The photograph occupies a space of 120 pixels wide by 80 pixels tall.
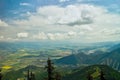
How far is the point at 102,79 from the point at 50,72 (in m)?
12.2

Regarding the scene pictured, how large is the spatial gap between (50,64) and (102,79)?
12.7 meters

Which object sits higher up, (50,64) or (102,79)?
(50,64)

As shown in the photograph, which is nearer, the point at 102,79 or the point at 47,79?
the point at 47,79

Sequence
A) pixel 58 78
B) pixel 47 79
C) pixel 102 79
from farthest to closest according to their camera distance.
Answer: pixel 58 78 → pixel 102 79 → pixel 47 79

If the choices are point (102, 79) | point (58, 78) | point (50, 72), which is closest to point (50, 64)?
point (50, 72)

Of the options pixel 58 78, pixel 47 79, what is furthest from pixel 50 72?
pixel 58 78

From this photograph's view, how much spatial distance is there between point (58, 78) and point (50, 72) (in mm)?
17479

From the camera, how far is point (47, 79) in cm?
4556

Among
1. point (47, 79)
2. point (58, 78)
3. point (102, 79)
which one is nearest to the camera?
point (47, 79)

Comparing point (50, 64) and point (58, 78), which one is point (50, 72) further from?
point (58, 78)

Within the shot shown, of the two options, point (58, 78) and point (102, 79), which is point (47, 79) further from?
point (58, 78)

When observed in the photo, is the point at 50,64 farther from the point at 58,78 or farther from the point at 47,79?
the point at 58,78

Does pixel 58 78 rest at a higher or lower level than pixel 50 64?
lower

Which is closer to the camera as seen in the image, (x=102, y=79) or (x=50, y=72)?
(x=50, y=72)
